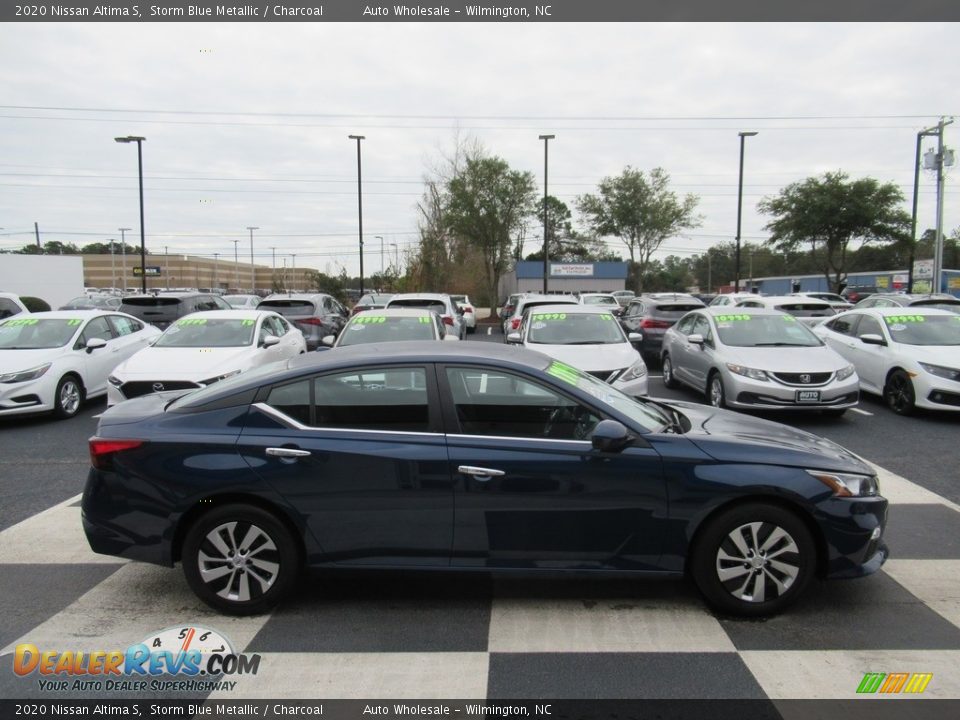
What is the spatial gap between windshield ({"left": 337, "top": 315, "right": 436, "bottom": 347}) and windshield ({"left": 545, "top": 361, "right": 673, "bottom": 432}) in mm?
5929

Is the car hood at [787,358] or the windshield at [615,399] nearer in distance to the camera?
the windshield at [615,399]

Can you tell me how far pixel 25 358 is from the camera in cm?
950

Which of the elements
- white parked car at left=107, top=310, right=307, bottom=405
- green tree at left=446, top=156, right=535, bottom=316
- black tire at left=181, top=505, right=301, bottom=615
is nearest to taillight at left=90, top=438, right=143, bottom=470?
black tire at left=181, top=505, right=301, bottom=615

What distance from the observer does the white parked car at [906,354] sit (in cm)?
890

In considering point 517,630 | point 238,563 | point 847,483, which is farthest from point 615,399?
point 238,563

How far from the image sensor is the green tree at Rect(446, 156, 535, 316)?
3216 centimetres

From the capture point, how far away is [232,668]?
3.29 m

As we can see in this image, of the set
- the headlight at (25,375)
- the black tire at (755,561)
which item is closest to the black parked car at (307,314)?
the headlight at (25,375)

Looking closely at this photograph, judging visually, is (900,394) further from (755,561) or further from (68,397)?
(68,397)

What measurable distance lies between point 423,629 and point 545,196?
29.7 m

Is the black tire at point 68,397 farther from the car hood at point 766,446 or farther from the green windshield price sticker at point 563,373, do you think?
the car hood at point 766,446

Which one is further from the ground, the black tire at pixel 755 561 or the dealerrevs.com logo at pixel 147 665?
the black tire at pixel 755 561

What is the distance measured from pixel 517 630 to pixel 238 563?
5.22ft

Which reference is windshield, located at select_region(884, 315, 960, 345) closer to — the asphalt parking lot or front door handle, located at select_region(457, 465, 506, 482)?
the asphalt parking lot
